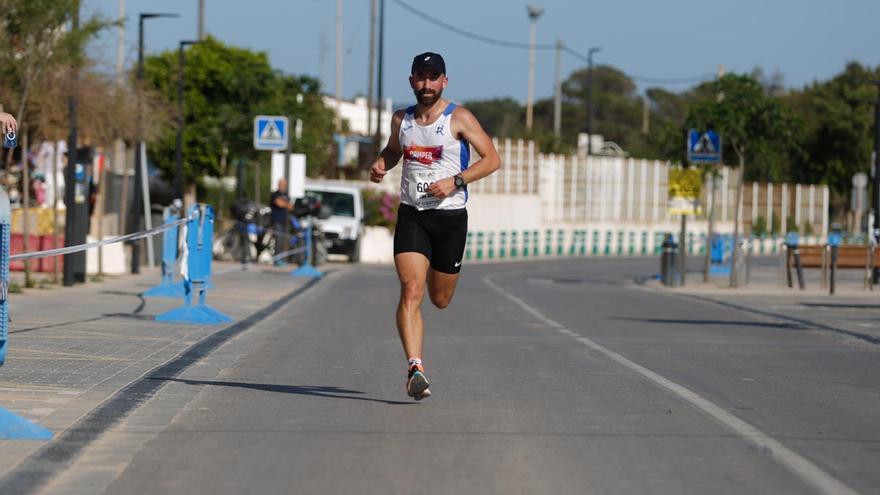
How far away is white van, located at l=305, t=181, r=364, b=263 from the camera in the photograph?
132ft

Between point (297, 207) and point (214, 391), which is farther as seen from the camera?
point (297, 207)

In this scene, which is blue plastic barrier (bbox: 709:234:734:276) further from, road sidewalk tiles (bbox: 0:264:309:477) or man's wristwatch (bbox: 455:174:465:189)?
man's wristwatch (bbox: 455:174:465:189)

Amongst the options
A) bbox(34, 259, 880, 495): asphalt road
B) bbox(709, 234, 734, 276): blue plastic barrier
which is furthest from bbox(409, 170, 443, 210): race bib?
bbox(709, 234, 734, 276): blue plastic barrier

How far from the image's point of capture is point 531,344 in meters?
14.2

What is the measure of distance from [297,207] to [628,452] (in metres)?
25.6

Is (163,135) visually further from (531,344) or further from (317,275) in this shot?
(531,344)

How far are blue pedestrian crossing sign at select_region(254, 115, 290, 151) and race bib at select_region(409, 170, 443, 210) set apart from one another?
21.8 metres

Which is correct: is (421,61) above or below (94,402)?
above

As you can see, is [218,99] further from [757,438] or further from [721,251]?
[757,438]

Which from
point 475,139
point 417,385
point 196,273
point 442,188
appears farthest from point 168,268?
point 417,385

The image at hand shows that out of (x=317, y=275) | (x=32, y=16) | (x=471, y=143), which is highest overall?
(x=32, y=16)

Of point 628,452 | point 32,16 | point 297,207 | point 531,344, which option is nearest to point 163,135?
point 297,207

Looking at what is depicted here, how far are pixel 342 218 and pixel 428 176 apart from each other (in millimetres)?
31071

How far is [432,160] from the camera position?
9.41 meters
